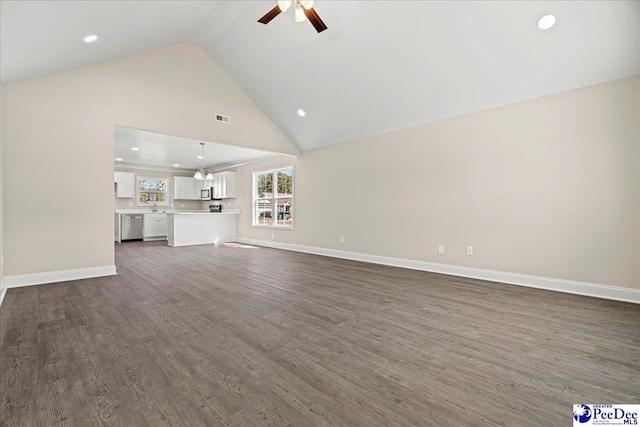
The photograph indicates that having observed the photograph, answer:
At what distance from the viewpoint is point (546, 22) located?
304 cm

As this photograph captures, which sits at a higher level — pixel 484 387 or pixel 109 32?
pixel 109 32

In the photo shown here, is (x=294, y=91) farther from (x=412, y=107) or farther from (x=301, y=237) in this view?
(x=301, y=237)

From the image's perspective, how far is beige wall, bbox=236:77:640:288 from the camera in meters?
3.32

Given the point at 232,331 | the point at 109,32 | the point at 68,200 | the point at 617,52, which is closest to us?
the point at 232,331

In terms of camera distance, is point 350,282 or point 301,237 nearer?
point 350,282

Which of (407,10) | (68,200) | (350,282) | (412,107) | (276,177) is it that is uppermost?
(407,10)

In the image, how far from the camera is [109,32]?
10.9 ft

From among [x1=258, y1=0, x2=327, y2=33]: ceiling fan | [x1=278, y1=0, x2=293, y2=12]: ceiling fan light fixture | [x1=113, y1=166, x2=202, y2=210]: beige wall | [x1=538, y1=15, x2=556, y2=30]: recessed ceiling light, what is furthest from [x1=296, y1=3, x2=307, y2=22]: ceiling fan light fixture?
[x1=113, y1=166, x2=202, y2=210]: beige wall

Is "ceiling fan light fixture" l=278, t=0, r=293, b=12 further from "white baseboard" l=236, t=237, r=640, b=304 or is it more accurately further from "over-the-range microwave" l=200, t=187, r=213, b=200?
"over-the-range microwave" l=200, t=187, r=213, b=200

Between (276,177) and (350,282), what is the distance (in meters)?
4.63

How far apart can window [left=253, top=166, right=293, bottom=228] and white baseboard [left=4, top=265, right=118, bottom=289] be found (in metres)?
3.98

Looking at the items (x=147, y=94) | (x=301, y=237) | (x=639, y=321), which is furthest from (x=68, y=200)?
(x=639, y=321)

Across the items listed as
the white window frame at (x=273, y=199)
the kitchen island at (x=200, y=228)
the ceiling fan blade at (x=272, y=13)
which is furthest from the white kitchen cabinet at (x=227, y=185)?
the ceiling fan blade at (x=272, y=13)

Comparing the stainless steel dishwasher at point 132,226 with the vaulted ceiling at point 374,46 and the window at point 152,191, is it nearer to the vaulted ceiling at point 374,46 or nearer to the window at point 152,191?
the window at point 152,191
